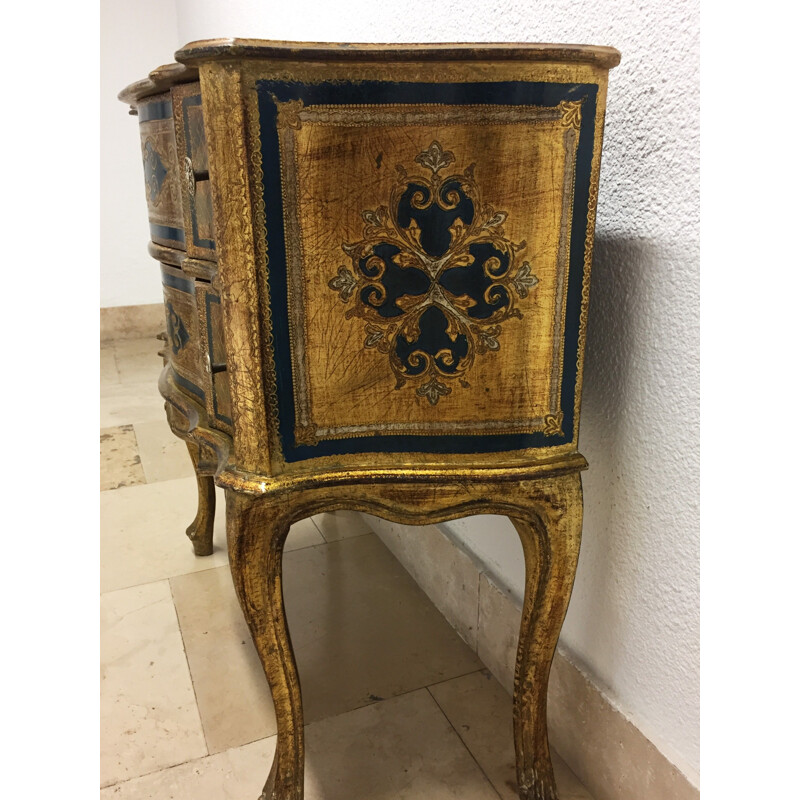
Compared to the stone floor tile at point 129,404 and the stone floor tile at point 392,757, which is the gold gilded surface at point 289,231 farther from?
the stone floor tile at point 129,404

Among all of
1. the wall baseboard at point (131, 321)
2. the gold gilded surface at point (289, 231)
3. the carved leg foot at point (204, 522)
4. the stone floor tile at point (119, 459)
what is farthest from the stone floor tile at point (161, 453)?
the gold gilded surface at point (289, 231)

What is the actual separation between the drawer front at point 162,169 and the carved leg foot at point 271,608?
1.42 feet

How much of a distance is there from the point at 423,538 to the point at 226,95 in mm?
1099

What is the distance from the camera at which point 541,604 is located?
36.9 inches

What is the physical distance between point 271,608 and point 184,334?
50 centimetres

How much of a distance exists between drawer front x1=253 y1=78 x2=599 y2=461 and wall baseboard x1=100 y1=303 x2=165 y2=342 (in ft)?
11.1

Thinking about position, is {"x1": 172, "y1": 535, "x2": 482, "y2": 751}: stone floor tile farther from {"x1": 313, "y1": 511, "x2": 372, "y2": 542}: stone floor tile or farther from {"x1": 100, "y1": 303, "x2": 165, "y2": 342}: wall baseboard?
{"x1": 100, "y1": 303, "x2": 165, "y2": 342}: wall baseboard

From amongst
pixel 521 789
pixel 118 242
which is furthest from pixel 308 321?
pixel 118 242

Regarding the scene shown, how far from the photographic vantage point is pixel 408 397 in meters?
0.82

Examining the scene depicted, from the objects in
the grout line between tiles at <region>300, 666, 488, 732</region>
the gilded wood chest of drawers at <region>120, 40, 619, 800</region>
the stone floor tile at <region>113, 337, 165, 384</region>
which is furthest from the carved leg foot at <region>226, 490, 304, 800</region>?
the stone floor tile at <region>113, 337, 165, 384</region>

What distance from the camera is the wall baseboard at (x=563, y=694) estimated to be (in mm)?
942

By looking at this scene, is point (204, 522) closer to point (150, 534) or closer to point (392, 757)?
point (150, 534)

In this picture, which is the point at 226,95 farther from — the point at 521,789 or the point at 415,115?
the point at 521,789
